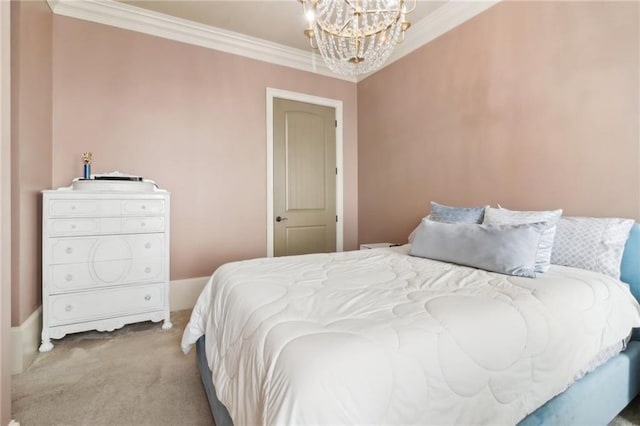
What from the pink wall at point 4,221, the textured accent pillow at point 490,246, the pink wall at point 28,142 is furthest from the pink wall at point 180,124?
the textured accent pillow at point 490,246

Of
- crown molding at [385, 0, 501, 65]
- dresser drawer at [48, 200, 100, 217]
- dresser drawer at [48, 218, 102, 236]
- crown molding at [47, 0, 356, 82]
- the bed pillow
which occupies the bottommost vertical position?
dresser drawer at [48, 218, 102, 236]

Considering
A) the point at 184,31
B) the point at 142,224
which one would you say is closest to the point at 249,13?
the point at 184,31

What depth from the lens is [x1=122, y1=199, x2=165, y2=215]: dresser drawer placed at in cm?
239

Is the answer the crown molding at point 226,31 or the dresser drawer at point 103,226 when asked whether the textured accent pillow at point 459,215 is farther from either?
the dresser drawer at point 103,226

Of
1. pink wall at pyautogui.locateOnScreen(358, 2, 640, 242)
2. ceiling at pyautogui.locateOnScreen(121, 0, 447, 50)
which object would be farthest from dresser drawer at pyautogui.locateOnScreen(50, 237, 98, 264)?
pink wall at pyautogui.locateOnScreen(358, 2, 640, 242)

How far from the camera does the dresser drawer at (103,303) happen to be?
2.18 m

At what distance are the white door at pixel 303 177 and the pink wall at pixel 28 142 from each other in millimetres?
1977

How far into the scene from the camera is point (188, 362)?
6.53 feet

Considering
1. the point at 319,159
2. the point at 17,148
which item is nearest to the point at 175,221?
the point at 17,148

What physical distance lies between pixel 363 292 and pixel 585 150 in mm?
1748

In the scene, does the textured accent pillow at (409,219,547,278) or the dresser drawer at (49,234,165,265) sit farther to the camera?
the dresser drawer at (49,234,165,265)

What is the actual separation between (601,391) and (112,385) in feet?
7.91

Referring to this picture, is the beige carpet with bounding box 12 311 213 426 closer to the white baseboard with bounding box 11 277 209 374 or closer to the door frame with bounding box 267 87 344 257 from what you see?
the white baseboard with bounding box 11 277 209 374

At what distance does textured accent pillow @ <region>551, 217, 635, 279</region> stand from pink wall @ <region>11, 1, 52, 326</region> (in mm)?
3272
